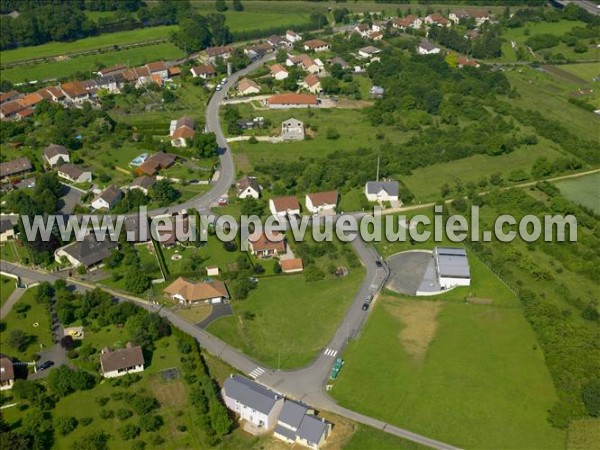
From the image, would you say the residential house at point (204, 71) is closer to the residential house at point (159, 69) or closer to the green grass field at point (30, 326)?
the residential house at point (159, 69)

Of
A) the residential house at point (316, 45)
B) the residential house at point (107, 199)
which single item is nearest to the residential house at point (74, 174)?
the residential house at point (107, 199)

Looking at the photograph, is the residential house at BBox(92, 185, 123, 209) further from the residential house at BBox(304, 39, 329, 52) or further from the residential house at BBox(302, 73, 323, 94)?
the residential house at BBox(304, 39, 329, 52)

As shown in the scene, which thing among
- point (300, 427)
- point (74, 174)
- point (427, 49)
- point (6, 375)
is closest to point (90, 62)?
point (74, 174)

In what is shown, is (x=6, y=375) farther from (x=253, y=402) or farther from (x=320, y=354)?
(x=320, y=354)

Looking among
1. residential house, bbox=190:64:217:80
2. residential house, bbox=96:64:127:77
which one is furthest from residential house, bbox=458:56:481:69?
residential house, bbox=96:64:127:77

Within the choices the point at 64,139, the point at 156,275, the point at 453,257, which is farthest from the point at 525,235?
the point at 64,139
